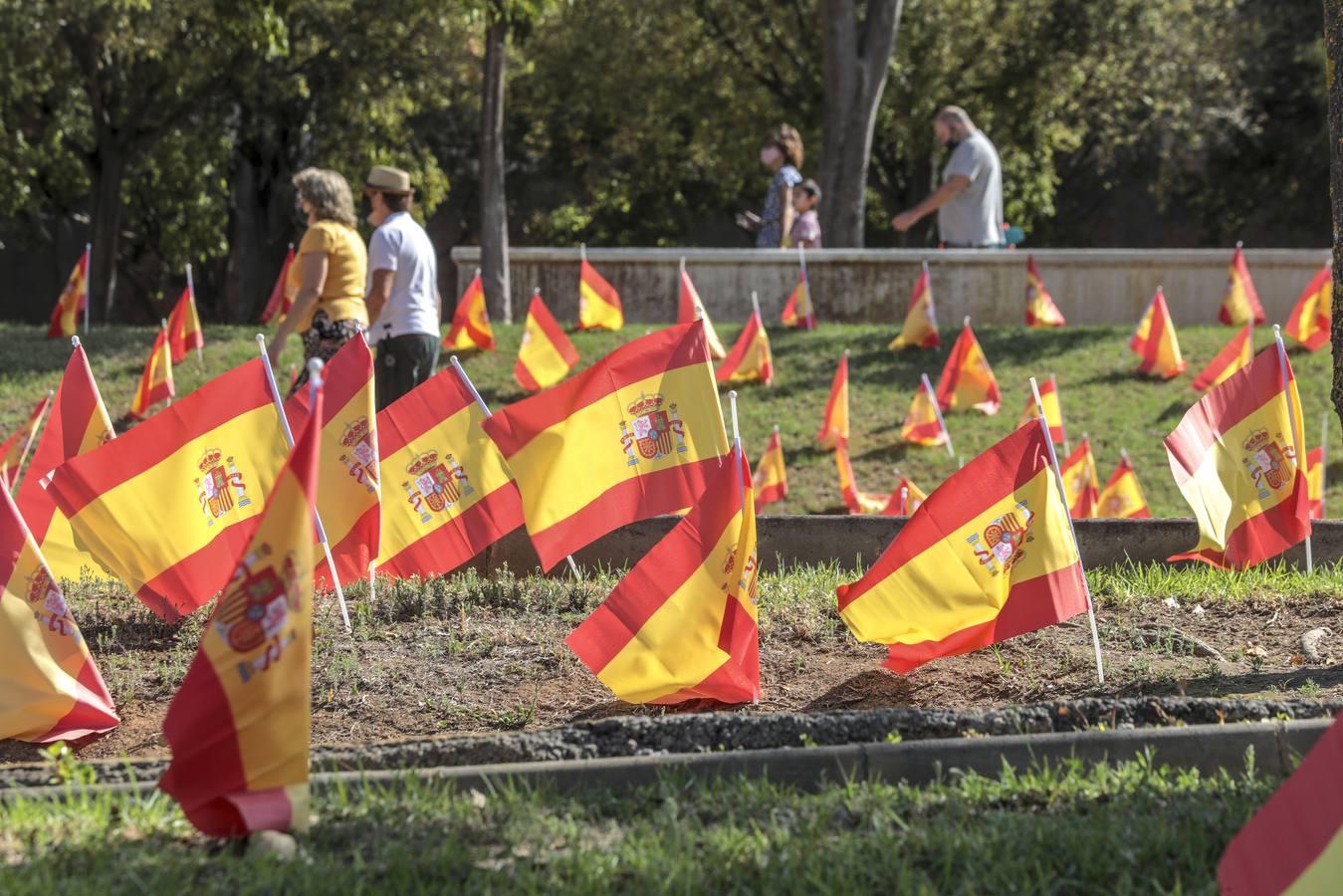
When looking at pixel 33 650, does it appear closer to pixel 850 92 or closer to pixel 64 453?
pixel 64 453

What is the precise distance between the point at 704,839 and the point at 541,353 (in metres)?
9.84

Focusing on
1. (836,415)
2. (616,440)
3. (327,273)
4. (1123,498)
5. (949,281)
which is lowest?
(1123,498)

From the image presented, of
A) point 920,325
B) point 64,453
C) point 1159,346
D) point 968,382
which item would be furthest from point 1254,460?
point 920,325

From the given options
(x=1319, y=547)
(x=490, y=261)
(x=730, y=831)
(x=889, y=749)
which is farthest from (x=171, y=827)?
(x=490, y=261)

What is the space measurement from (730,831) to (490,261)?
1240cm

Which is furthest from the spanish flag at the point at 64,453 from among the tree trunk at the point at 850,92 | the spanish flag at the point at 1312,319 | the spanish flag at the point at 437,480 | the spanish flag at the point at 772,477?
the tree trunk at the point at 850,92

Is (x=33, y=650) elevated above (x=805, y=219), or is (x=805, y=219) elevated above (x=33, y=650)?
(x=805, y=219)

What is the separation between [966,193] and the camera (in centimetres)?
1373

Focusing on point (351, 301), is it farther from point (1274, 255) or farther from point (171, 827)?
point (1274, 255)

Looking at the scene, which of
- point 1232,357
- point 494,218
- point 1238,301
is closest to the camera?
point 1232,357

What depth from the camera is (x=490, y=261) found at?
51.4 feet

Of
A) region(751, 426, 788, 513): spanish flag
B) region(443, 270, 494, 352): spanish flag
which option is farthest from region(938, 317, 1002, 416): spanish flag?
region(443, 270, 494, 352): spanish flag

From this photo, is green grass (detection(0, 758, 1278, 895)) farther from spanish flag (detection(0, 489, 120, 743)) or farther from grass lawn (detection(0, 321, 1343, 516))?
grass lawn (detection(0, 321, 1343, 516))

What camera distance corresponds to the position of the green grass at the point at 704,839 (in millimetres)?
3428
